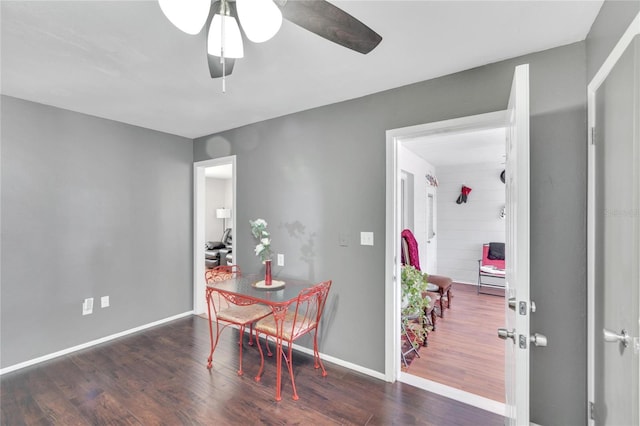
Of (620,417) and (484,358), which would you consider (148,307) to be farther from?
(620,417)

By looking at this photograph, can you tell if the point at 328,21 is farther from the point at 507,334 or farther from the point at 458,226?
the point at 458,226

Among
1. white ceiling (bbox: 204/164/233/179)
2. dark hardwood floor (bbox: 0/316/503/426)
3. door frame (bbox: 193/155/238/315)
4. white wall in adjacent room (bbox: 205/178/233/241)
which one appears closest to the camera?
dark hardwood floor (bbox: 0/316/503/426)

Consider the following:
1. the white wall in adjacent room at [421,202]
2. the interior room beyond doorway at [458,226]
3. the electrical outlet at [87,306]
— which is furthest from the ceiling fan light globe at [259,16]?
the white wall in adjacent room at [421,202]

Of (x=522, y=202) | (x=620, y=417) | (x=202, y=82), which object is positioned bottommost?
(x=620, y=417)

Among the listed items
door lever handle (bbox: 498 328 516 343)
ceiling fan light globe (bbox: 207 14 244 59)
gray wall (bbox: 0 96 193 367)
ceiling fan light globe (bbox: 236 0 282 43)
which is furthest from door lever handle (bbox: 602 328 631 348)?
gray wall (bbox: 0 96 193 367)

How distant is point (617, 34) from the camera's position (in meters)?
1.22

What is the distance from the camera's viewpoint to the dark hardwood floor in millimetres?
1905

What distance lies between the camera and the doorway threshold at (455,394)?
2014 millimetres

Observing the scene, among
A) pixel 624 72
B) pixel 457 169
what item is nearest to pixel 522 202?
pixel 624 72

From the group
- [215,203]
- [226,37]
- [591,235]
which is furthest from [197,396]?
[215,203]

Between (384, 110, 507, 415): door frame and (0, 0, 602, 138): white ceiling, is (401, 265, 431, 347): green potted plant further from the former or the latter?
(0, 0, 602, 138): white ceiling

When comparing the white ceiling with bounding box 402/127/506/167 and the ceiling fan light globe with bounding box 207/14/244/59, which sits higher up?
the white ceiling with bounding box 402/127/506/167

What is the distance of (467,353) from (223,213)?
261 inches

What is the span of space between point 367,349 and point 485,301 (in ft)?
9.97
